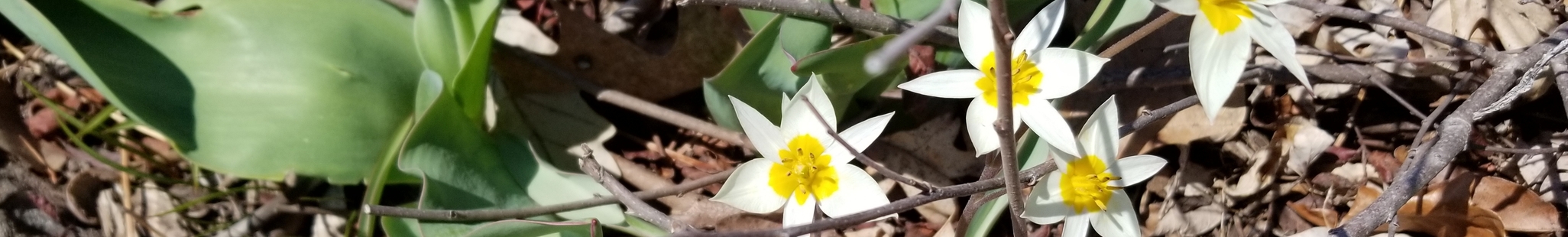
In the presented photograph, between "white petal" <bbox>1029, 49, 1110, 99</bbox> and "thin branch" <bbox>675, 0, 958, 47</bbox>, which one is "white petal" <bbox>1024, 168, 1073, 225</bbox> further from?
"thin branch" <bbox>675, 0, 958, 47</bbox>

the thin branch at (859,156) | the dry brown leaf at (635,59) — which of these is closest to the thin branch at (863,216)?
the thin branch at (859,156)

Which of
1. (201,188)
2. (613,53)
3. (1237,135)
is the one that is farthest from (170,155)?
(1237,135)

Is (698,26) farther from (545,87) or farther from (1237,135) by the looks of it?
(1237,135)

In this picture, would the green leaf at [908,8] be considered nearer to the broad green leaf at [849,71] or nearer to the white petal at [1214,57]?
the broad green leaf at [849,71]

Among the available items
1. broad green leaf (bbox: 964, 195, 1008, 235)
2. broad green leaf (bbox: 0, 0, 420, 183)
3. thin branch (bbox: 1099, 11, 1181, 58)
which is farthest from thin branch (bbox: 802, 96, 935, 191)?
broad green leaf (bbox: 0, 0, 420, 183)

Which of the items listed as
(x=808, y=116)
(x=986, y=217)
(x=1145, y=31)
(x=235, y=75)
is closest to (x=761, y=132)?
(x=808, y=116)

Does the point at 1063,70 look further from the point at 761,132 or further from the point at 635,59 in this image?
the point at 635,59
